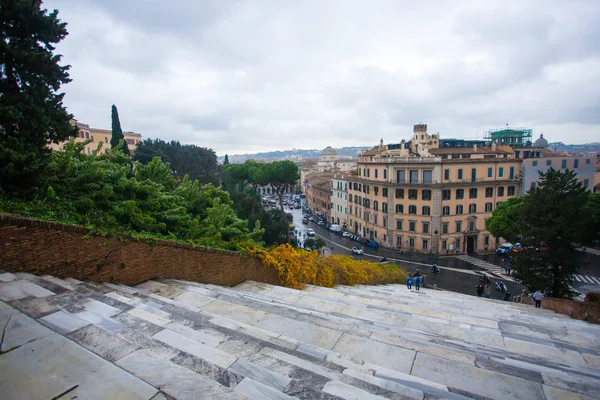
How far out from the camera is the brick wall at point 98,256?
5.59 m

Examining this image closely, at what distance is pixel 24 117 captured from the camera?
7523 mm

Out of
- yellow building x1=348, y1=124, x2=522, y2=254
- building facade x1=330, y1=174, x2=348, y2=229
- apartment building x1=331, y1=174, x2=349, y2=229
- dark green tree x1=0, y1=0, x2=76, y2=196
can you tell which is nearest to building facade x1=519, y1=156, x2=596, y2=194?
yellow building x1=348, y1=124, x2=522, y2=254

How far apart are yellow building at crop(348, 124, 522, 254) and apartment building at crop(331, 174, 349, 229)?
1027 cm

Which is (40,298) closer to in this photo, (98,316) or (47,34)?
(98,316)

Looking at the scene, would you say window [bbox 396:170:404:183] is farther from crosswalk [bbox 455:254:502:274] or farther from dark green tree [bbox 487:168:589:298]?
dark green tree [bbox 487:168:589:298]

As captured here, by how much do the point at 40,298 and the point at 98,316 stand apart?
0.94m

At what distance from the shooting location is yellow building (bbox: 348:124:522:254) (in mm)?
36156

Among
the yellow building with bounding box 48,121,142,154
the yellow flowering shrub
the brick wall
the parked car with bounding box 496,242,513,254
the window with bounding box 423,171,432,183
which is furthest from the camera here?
the yellow building with bounding box 48,121,142,154

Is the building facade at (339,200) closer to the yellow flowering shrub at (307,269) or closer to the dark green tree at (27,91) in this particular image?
the yellow flowering shrub at (307,269)

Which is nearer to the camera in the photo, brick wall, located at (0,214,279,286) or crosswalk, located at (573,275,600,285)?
brick wall, located at (0,214,279,286)

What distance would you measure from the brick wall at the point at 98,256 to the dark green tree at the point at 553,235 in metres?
15.3

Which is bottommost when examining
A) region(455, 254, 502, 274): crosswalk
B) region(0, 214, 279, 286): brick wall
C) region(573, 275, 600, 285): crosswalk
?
region(455, 254, 502, 274): crosswalk

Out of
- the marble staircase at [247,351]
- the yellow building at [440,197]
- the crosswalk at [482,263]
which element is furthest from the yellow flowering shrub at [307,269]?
the yellow building at [440,197]

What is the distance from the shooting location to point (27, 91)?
7668 mm
